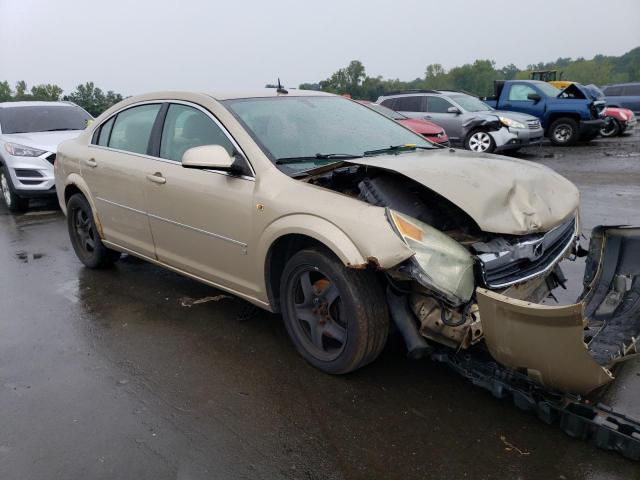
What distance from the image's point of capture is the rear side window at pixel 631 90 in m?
23.5

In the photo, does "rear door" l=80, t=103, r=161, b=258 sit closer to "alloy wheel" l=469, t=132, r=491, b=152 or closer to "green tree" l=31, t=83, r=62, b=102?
"alloy wheel" l=469, t=132, r=491, b=152

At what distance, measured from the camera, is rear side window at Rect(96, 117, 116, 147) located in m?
4.87

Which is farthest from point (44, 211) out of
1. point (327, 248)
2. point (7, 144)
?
point (327, 248)

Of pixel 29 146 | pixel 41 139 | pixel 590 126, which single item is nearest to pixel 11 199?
pixel 29 146

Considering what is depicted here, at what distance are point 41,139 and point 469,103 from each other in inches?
401

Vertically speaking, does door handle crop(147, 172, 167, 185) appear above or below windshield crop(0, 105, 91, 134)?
below

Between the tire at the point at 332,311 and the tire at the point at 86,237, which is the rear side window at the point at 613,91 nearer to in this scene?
the tire at the point at 86,237

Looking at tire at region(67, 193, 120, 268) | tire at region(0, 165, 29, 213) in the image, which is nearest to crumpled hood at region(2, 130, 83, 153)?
tire at region(0, 165, 29, 213)

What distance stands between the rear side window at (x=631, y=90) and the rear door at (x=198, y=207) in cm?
2502

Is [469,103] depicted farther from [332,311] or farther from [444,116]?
[332,311]

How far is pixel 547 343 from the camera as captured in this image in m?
2.35

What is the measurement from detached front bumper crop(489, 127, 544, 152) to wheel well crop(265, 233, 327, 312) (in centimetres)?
1086

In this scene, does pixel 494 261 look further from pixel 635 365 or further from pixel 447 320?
pixel 635 365

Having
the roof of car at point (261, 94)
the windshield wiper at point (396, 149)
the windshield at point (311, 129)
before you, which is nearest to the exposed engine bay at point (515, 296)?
the windshield at point (311, 129)
